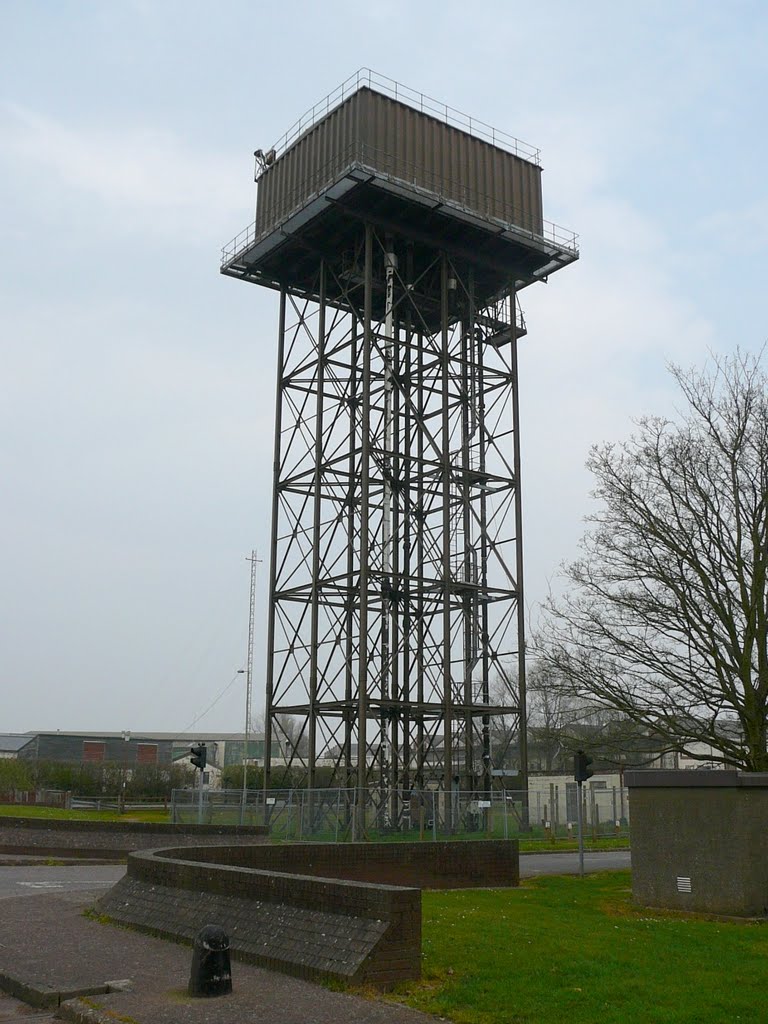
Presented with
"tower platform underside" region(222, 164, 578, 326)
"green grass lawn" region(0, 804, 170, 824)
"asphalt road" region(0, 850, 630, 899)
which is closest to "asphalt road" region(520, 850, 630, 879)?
"asphalt road" region(0, 850, 630, 899)

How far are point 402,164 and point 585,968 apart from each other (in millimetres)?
29666

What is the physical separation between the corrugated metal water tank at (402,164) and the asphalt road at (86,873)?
20.9 metres

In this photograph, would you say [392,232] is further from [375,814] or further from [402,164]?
[375,814]

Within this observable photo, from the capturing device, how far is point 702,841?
51.1 feet

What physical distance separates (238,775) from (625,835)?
31415 millimetres

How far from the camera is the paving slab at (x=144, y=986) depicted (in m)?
8.48

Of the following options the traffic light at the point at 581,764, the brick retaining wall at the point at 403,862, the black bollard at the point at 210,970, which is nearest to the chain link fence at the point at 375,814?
the traffic light at the point at 581,764

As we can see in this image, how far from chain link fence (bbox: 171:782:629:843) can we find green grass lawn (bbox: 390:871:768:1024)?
14.9 metres

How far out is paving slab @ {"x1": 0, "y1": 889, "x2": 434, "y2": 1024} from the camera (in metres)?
8.48

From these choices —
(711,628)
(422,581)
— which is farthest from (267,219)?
(711,628)

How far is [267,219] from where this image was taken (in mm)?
38531

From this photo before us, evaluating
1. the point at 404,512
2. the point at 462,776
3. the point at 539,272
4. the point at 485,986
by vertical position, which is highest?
the point at 539,272

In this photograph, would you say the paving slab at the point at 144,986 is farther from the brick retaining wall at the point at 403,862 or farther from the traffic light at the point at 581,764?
the traffic light at the point at 581,764

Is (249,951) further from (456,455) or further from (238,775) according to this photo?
(238,775)
